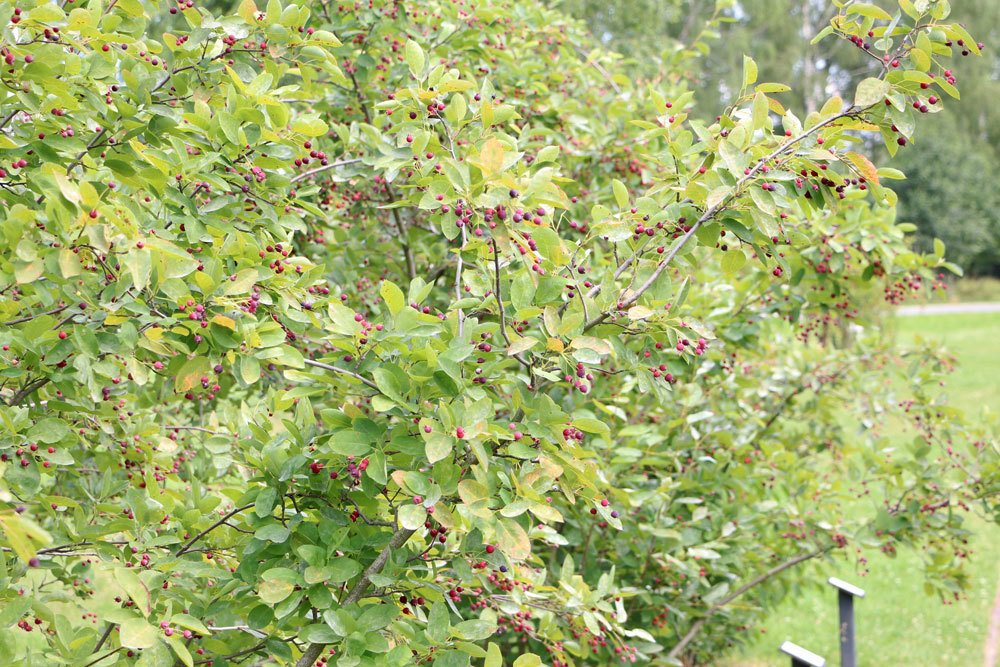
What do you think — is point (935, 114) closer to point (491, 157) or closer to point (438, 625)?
point (491, 157)

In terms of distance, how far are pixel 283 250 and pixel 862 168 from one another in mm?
1261

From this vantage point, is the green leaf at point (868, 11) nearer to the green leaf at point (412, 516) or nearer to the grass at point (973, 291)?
the green leaf at point (412, 516)

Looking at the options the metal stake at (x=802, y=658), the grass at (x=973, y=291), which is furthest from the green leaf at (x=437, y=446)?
the grass at (x=973, y=291)

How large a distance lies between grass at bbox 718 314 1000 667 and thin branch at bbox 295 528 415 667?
9.86 feet

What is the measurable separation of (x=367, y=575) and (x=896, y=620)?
5121 millimetres

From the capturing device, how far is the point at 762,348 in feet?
13.5

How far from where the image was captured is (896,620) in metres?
5.73

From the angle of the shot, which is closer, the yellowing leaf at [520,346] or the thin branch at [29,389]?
the yellowing leaf at [520,346]

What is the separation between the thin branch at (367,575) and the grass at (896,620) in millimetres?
3005

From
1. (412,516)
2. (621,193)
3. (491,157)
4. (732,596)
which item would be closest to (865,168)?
(621,193)

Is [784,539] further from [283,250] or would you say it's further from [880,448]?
[283,250]

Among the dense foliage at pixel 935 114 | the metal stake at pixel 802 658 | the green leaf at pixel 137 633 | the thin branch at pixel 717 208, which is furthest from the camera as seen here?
the dense foliage at pixel 935 114

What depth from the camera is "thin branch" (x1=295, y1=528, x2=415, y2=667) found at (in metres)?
1.71

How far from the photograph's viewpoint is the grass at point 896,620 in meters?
5.08
